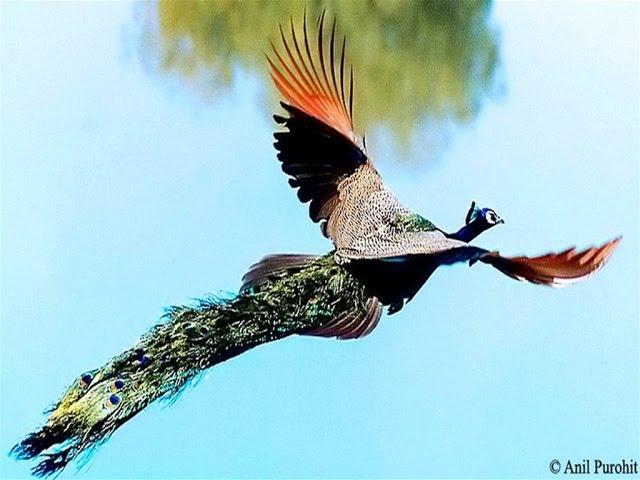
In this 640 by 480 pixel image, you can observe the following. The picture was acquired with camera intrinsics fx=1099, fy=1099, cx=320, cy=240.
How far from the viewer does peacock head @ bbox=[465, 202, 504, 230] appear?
9.00 feet

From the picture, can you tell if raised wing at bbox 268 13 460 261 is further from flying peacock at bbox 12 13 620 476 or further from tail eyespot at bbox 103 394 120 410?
tail eyespot at bbox 103 394 120 410

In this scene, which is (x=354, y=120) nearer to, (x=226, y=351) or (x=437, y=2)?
(x=437, y=2)

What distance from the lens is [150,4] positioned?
2846mm

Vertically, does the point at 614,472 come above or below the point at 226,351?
below

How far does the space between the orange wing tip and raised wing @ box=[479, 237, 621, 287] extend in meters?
0.49

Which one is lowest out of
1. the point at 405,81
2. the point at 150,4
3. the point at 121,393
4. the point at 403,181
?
the point at 121,393

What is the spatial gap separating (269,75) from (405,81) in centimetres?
36

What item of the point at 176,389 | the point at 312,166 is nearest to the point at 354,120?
the point at 312,166

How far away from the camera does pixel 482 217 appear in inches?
108
